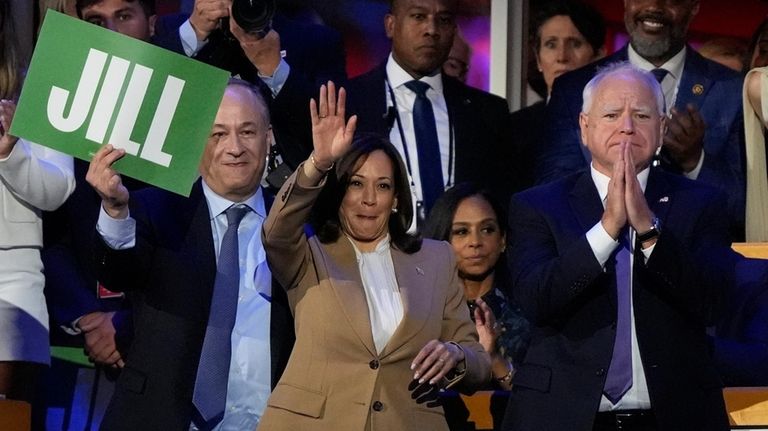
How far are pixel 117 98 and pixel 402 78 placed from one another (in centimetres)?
155

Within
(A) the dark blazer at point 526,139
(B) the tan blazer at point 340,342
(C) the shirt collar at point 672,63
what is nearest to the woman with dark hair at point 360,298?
(B) the tan blazer at point 340,342

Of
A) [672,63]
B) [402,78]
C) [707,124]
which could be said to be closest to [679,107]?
[707,124]

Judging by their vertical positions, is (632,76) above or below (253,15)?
below

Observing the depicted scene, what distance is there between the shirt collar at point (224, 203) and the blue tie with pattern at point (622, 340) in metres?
0.98

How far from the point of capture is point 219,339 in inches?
164

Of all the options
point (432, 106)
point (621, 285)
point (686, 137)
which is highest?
point (432, 106)

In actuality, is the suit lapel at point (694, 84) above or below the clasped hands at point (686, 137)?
above

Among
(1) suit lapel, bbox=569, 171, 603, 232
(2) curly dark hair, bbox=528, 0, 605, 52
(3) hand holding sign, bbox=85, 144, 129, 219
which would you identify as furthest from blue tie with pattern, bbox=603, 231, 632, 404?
(2) curly dark hair, bbox=528, 0, 605, 52

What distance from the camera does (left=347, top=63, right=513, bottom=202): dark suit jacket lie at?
5422 millimetres

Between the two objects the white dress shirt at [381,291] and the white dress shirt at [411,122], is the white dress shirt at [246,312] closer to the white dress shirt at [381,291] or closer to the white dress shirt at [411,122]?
the white dress shirt at [381,291]

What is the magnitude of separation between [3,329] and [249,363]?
2.67 ft

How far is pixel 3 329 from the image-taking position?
4.54 meters

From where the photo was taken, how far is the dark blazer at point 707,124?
524 centimetres

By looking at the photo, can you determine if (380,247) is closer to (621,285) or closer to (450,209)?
(621,285)
